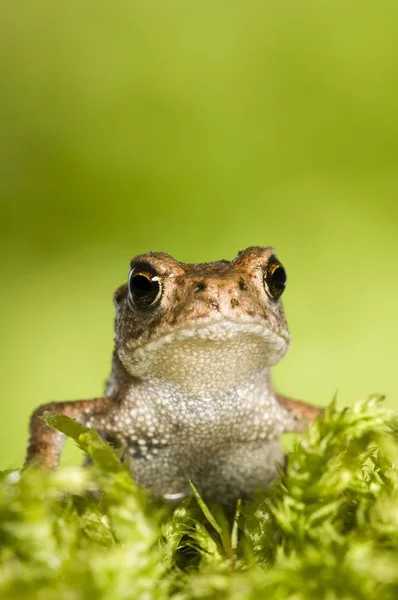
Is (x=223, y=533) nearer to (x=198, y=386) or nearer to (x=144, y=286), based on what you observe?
(x=198, y=386)

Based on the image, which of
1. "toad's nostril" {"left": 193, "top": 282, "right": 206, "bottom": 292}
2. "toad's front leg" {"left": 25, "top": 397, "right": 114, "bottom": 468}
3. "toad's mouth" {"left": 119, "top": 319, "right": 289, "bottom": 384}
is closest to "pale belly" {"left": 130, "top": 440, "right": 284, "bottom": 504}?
"toad's front leg" {"left": 25, "top": 397, "right": 114, "bottom": 468}

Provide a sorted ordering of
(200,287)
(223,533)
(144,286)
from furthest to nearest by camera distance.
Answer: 1. (144,286)
2. (200,287)
3. (223,533)

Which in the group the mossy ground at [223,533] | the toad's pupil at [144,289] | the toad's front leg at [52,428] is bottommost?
the mossy ground at [223,533]

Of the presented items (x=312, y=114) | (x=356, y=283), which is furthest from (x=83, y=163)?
(x=356, y=283)

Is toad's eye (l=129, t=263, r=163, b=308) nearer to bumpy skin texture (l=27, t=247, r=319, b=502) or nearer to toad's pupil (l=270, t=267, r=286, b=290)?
bumpy skin texture (l=27, t=247, r=319, b=502)

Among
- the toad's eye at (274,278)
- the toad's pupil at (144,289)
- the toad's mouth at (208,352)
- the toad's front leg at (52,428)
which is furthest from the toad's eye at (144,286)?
the toad's front leg at (52,428)

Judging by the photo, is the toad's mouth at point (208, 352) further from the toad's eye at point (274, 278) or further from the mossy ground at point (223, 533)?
the mossy ground at point (223, 533)

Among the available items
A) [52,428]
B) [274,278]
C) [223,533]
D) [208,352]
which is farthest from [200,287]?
[52,428]

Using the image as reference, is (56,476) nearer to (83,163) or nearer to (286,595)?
(286,595)
